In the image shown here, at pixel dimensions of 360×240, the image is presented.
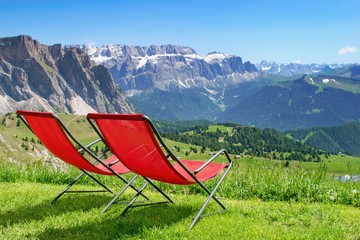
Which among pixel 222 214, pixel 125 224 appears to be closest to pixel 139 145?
pixel 125 224

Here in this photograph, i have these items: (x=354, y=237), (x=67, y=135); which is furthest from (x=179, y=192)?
(x=354, y=237)

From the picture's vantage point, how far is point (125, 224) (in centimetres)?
609

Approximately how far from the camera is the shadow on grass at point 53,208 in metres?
6.63

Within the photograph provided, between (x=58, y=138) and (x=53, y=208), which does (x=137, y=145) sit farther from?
(x=53, y=208)

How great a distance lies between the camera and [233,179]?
9578 millimetres

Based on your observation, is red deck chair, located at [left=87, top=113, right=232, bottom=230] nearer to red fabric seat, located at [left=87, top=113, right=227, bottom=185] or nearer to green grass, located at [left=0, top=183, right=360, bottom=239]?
red fabric seat, located at [left=87, top=113, right=227, bottom=185]

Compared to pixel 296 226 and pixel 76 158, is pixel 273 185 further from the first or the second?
pixel 76 158

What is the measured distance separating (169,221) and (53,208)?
7.75 ft

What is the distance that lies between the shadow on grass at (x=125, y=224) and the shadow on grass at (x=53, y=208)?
2.60 feet

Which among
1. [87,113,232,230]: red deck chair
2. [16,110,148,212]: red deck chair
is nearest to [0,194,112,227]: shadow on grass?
[16,110,148,212]: red deck chair

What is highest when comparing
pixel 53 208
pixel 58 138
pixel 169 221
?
pixel 58 138

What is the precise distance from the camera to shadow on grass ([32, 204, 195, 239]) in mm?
5648

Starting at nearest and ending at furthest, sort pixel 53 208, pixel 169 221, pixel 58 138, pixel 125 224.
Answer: pixel 125 224 → pixel 169 221 → pixel 58 138 → pixel 53 208

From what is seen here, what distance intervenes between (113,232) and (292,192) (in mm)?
4297
